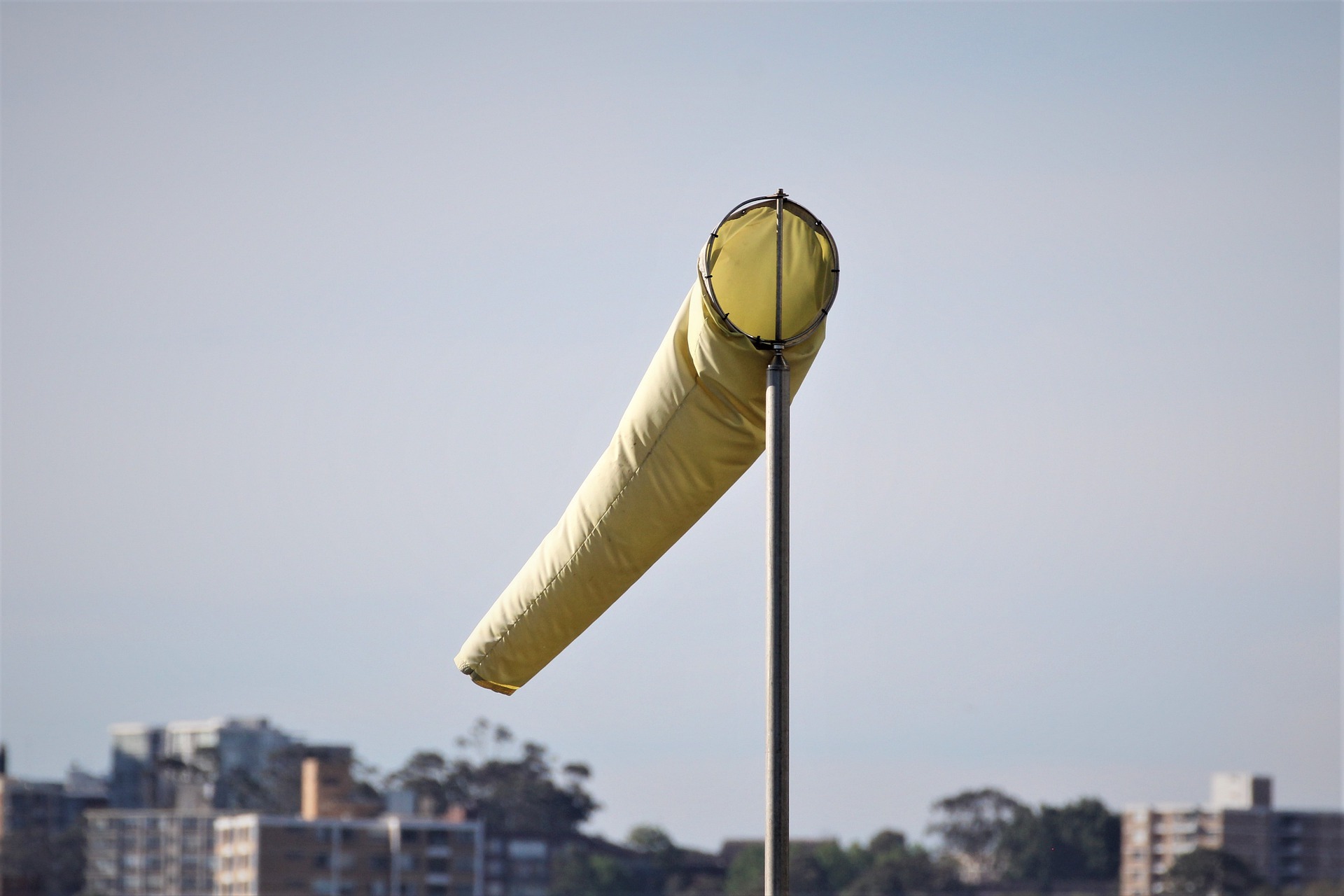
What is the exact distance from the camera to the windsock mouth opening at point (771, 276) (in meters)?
3.74

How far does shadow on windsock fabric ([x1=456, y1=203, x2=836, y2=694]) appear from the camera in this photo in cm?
375

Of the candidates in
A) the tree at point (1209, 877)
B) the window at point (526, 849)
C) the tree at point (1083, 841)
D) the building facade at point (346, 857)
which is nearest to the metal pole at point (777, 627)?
the building facade at point (346, 857)

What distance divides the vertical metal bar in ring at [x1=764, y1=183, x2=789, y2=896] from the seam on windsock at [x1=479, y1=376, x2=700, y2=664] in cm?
18

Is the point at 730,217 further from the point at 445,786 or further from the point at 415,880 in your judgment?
the point at 445,786

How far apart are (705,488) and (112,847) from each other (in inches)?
3600

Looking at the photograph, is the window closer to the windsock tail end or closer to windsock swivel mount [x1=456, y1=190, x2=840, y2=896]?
the windsock tail end

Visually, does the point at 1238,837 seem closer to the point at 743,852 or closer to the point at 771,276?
the point at 743,852

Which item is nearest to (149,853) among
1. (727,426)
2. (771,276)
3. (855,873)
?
(855,873)

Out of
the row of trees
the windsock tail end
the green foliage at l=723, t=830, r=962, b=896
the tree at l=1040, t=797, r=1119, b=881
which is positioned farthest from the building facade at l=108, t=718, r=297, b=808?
the windsock tail end

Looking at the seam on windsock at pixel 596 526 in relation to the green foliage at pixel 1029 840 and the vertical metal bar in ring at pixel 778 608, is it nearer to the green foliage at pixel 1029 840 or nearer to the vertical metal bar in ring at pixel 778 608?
the vertical metal bar in ring at pixel 778 608

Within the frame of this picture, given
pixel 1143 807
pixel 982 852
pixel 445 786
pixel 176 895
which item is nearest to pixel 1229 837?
pixel 1143 807

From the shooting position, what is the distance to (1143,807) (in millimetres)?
97000

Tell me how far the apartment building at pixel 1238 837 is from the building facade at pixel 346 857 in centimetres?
3439

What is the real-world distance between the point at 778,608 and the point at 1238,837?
97.1 meters
